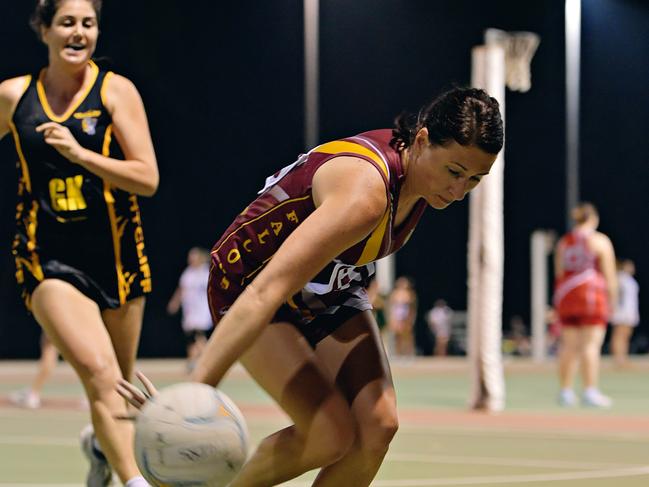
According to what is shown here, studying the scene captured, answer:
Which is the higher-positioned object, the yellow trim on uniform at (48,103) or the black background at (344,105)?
the yellow trim on uniform at (48,103)

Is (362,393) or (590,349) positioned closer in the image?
(362,393)

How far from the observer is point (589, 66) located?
4119 centimetres

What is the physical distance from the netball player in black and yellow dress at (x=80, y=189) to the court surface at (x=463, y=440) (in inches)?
67.6

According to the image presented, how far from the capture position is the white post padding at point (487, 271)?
12.6 metres

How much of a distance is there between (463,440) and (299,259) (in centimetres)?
601

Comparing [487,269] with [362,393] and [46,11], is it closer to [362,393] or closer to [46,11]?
[46,11]

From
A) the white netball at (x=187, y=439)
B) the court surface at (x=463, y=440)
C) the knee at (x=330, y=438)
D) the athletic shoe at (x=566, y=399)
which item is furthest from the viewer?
the athletic shoe at (x=566, y=399)

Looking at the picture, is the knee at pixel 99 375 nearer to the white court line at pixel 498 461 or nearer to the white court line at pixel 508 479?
the white court line at pixel 508 479

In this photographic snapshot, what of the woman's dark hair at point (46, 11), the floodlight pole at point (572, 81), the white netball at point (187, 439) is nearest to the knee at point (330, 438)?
the white netball at point (187, 439)

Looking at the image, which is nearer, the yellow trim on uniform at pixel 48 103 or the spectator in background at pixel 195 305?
the yellow trim on uniform at pixel 48 103

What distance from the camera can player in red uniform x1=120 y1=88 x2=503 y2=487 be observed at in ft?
13.0

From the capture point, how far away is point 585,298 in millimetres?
12859

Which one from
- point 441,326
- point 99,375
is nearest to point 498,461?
point 99,375

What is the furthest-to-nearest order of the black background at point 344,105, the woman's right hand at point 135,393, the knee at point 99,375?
the black background at point 344,105, the knee at point 99,375, the woman's right hand at point 135,393
